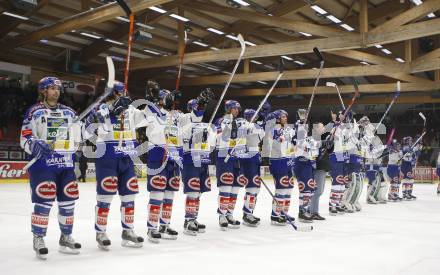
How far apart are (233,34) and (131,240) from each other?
1116cm

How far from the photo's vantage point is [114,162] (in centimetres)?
407

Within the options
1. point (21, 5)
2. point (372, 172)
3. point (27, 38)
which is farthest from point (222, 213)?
point (27, 38)

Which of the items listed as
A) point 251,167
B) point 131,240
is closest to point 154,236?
point 131,240

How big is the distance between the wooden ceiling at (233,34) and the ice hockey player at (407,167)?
231cm

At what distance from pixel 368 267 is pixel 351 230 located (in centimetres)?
209

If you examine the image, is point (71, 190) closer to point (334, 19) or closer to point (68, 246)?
point (68, 246)

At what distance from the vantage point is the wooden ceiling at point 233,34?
10.7 metres

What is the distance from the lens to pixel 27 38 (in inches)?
530

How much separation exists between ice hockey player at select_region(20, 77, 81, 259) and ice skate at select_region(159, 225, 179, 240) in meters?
1.01

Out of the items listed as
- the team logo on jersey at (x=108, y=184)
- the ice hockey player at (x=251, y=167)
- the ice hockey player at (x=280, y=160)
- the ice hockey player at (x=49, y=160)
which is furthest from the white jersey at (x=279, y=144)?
the ice hockey player at (x=49, y=160)

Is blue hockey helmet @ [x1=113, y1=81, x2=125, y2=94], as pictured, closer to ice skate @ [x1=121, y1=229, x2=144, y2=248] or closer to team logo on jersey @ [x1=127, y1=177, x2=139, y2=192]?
team logo on jersey @ [x1=127, y1=177, x2=139, y2=192]

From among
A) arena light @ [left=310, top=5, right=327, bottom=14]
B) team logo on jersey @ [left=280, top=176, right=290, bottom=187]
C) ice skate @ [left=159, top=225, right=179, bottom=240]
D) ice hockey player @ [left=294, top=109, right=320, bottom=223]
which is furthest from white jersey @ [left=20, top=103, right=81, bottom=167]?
arena light @ [left=310, top=5, right=327, bottom=14]

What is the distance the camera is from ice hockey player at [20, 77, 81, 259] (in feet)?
12.1

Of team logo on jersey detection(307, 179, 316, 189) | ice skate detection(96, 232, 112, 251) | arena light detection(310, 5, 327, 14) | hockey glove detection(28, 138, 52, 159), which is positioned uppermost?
arena light detection(310, 5, 327, 14)
